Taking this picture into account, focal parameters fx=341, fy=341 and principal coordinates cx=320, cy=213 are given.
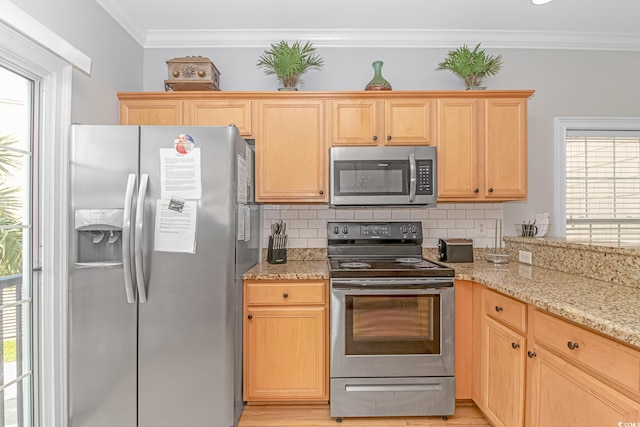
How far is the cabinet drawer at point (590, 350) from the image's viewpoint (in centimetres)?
105

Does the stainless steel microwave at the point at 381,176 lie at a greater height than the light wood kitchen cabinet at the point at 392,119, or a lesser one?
lesser

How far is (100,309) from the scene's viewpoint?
73.7 inches

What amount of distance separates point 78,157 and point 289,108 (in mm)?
1339

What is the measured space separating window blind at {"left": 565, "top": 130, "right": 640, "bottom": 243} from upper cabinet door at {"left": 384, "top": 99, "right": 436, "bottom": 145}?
4.52 ft

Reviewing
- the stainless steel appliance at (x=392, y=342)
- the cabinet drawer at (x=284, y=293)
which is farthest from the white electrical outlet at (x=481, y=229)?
the cabinet drawer at (x=284, y=293)

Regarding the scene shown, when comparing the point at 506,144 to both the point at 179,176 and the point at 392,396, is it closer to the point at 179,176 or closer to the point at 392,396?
the point at 392,396

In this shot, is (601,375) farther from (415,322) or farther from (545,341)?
(415,322)

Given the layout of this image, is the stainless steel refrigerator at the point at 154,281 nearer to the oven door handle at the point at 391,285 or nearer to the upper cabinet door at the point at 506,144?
the oven door handle at the point at 391,285

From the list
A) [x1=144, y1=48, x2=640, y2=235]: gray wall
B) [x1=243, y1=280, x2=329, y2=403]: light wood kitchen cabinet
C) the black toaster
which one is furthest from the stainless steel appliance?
[x1=144, y1=48, x2=640, y2=235]: gray wall

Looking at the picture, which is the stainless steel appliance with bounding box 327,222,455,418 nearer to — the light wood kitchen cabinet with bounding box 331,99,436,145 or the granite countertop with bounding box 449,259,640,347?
the granite countertop with bounding box 449,259,640,347

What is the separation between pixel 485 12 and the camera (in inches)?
100

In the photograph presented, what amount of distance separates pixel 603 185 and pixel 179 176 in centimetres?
339

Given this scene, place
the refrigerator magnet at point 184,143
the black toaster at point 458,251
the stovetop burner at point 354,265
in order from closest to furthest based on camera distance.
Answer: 1. the refrigerator magnet at point 184,143
2. the stovetop burner at point 354,265
3. the black toaster at point 458,251

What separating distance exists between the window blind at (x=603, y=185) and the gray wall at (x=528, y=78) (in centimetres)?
20
